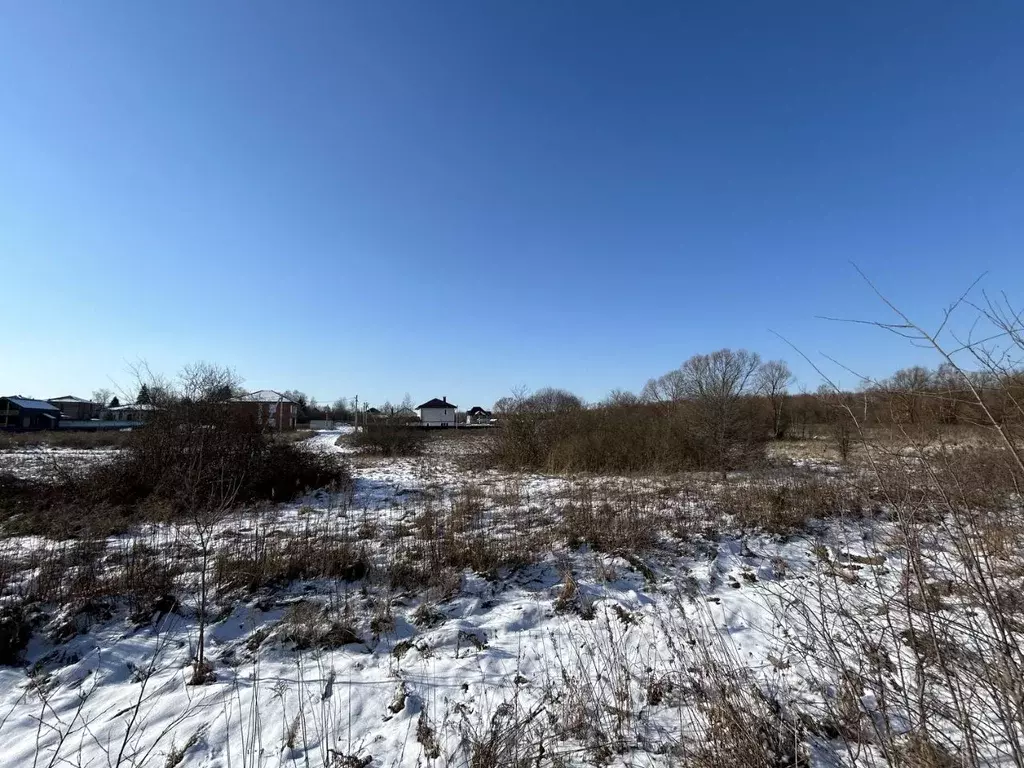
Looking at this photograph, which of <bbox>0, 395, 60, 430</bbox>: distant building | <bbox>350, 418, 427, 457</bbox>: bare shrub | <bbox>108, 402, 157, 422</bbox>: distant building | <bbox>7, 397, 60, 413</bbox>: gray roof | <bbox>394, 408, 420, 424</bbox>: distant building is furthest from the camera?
<bbox>7, 397, 60, 413</bbox>: gray roof

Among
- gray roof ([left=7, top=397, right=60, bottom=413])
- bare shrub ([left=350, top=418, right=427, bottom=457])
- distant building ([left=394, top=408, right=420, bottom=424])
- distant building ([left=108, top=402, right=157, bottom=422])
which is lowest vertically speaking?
bare shrub ([left=350, top=418, right=427, bottom=457])

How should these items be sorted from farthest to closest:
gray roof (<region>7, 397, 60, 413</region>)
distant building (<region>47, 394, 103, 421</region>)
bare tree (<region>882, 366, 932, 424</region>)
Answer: distant building (<region>47, 394, 103, 421</region>) < gray roof (<region>7, 397, 60, 413</region>) < bare tree (<region>882, 366, 932, 424</region>)

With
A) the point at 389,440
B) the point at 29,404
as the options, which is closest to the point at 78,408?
the point at 29,404

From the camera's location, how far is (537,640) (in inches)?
156

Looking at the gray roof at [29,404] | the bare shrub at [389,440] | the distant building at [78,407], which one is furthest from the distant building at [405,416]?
the distant building at [78,407]

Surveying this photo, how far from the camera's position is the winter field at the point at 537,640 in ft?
8.05

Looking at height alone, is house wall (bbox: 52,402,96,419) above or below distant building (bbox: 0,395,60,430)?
above

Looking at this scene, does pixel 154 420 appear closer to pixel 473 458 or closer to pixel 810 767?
pixel 473 458

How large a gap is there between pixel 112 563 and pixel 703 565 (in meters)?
6.82

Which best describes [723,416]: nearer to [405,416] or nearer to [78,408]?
[405,416]

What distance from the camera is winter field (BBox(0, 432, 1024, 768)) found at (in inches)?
96.6

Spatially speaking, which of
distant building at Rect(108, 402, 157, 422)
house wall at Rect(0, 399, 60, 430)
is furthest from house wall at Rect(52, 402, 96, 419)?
Answer: distant building at Rect(108, 402, 157, 422)

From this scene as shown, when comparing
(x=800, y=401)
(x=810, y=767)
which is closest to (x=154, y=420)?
(x=810, y=767)

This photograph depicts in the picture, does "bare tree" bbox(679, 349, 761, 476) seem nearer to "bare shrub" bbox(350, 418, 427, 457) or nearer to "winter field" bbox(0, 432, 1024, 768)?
"winter field" bbox(0, 432, 1024, 768)
